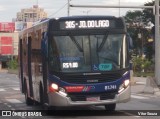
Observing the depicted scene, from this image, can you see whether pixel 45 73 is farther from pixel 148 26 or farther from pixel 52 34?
pixel 148 26

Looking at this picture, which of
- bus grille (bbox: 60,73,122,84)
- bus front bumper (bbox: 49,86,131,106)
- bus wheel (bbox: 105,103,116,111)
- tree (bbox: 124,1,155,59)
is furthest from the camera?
tree (bbox: 124,1,155,59)

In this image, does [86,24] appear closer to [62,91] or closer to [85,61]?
[85,61]

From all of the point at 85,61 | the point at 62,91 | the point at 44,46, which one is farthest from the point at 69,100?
the point at 44,46

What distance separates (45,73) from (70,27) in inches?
64.1

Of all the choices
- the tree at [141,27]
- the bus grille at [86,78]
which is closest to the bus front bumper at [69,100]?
the bus grille at [86,78]

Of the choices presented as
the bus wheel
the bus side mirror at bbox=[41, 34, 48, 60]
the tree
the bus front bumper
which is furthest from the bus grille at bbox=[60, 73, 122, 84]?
the tree

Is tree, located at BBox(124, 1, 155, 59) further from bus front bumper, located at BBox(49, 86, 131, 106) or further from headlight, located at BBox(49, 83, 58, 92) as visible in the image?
headlight, located at BBox(49, 83, 58, 92)

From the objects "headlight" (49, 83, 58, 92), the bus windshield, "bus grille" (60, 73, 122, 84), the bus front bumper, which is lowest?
the bus front bumper

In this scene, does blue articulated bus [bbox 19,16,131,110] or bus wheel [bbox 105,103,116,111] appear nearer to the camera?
blue articulated bus [bbox 19,16,131,110]

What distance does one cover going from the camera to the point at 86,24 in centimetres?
1666

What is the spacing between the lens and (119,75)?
1631 centimetres

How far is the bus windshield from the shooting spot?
1614cm

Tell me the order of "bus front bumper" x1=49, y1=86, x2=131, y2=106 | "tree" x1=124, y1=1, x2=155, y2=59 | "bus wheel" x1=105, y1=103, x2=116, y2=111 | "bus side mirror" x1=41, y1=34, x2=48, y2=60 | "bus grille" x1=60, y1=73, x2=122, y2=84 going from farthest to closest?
"tree" x1=124, y1=1, x2=155, y2=59, "bus wheel" x1=105, y1=103, x2=116, y2=111, "bus side mirror" x1=41, y1=34, x2=48, y2=60, "bus grille" x1=60, y1=73, x2=122, y2=84, "bus front bumper" x1=49, y1=86, x2=131, y2=106

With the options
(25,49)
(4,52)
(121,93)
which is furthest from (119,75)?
(4,52)
